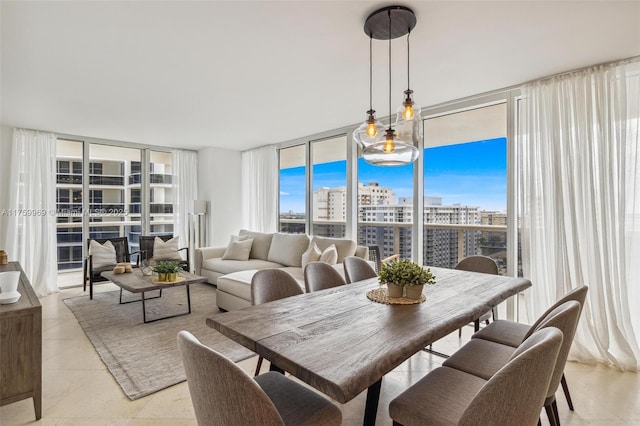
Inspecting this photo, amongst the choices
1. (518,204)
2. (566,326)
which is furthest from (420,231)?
(566,326)

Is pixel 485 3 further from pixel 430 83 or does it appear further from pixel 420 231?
pixel 420 231

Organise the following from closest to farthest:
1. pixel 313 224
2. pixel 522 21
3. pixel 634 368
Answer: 1. pixel 522 21
2. pixel 634 368
3. pixel 313 224

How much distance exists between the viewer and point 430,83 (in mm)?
3232

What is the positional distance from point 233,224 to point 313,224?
196cm

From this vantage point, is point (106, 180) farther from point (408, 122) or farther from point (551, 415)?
point (551, 415)

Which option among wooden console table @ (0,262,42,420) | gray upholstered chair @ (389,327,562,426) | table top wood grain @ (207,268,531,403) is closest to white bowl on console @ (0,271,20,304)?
wooden console table @ (0,262,42,420)

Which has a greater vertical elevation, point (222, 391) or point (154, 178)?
point (154, 178)

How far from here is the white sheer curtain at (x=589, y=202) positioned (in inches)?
105

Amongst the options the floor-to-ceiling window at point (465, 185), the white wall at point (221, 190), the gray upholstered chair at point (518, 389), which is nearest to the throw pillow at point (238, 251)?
the white wall at point (221, 190)

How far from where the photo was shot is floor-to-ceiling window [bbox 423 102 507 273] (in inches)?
146

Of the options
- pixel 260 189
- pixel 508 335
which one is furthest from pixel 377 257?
pixel 260 189

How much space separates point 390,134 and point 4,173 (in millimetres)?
5492

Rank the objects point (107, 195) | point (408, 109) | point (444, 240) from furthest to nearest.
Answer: point (107, 195) → point (444, 240) → point (408, 109)

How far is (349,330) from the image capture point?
151cm
